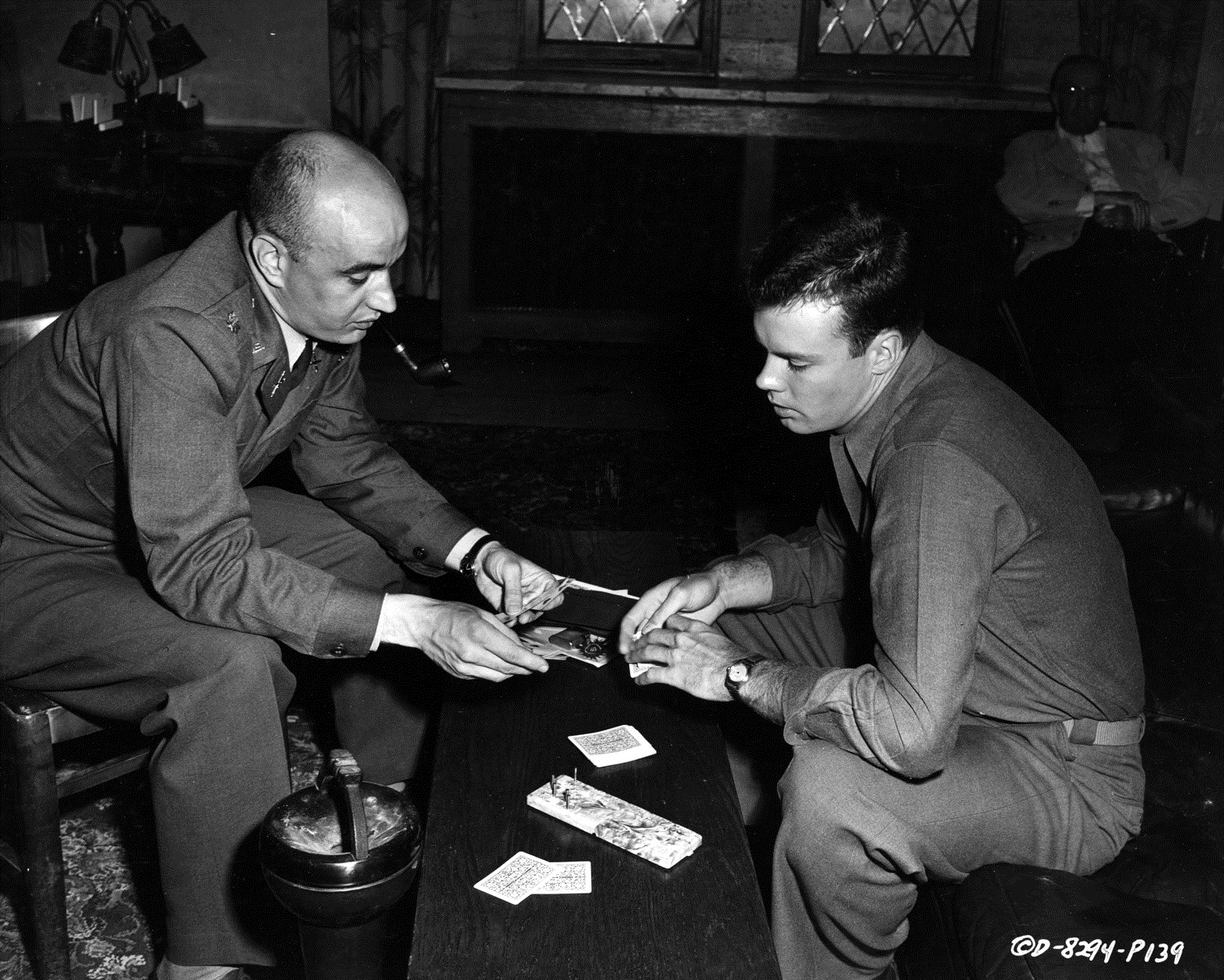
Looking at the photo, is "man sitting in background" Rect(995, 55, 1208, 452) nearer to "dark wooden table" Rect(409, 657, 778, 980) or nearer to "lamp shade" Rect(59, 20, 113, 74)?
"dark wooden table" Rect(409, 657, 778, 980)

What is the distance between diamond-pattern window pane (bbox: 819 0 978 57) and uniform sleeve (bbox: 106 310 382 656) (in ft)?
15.5

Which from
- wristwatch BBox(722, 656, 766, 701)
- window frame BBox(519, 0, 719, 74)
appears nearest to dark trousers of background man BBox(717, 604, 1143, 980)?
wristwatch BBox(722, 656, 766, 701)

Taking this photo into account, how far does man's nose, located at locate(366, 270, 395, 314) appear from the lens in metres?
2.09

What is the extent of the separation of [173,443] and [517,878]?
0.85 meters

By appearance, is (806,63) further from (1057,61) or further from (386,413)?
(386,413)

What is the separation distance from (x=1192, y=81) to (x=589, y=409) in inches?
131

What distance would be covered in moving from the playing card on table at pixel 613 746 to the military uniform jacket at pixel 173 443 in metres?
0.39

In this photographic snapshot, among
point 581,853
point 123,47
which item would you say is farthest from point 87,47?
point 581,853

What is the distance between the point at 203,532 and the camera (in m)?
1.90

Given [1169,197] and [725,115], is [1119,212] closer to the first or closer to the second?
[1169,197]

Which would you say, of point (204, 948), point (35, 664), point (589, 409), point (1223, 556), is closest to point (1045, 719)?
point (1223, 556)

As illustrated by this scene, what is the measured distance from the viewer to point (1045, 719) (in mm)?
1829

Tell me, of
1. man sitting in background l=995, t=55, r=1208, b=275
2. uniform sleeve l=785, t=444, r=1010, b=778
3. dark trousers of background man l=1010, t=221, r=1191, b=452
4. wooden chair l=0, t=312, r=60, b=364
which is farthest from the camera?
man sitting in background l=995, t=55, r=1208, b=275

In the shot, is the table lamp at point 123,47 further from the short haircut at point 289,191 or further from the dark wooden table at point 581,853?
the dark wooden table at point 581,853
